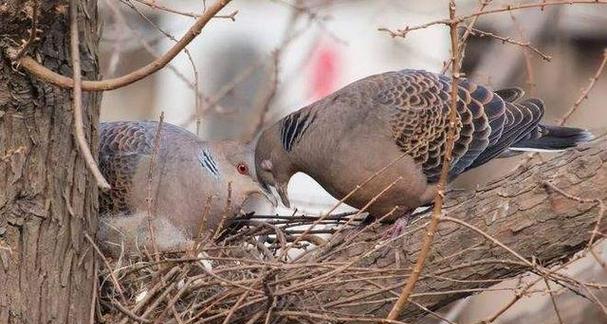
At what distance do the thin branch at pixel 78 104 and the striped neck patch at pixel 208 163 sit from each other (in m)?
1.32

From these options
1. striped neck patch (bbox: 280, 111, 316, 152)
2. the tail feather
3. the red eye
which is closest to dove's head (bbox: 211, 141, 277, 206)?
the red eye

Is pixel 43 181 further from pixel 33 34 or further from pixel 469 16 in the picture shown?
pixel 469 16

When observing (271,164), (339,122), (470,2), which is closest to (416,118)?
(339,122)

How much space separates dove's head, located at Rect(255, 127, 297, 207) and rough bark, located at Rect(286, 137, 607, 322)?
3.32ft

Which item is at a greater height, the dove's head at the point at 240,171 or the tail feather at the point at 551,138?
the tail feather at the point at 551,138

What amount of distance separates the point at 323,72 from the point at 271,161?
5284 millimetres

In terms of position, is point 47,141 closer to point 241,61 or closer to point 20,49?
point 20,49

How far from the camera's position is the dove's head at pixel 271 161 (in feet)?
16.4

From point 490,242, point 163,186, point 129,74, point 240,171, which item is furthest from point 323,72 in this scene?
point 129,74

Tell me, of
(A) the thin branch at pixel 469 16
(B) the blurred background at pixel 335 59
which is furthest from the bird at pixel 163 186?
(B) the blurred background at pixel 335 59

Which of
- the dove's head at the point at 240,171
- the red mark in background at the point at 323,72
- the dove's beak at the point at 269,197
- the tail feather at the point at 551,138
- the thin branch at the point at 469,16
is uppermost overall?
the thin branch at the point at 469,16

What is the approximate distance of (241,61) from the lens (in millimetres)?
11273

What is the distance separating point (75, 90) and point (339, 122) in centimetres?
187

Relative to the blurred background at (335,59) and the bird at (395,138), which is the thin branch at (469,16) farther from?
the blurred background at (335,59)
